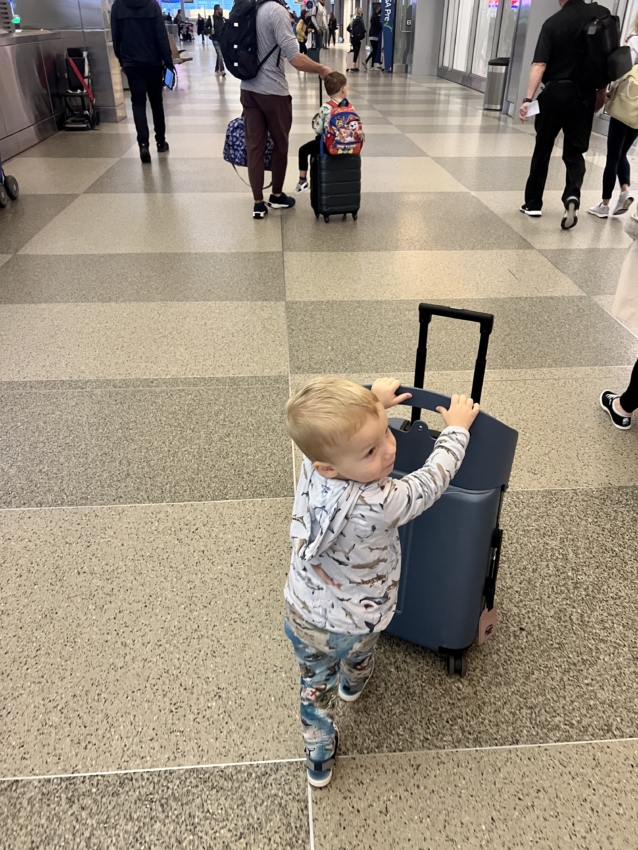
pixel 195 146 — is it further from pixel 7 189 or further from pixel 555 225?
pixel 555 225

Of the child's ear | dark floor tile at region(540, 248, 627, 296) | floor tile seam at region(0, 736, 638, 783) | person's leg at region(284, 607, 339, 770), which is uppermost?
the child's ear

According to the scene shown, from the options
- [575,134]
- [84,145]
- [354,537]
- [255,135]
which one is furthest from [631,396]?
[84,145]

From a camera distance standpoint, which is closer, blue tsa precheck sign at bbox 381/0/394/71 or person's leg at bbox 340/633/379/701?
person's leg at bbox 340/633/379/701

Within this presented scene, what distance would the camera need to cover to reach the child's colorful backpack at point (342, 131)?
588 centimetres

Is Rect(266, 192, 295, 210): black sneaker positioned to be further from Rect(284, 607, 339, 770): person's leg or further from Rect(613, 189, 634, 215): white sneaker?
Rect(284, 607, 339, 770): person's leg

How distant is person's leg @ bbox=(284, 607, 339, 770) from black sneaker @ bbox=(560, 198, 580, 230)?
5816 mm

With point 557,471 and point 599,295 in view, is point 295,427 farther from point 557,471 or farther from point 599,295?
point 599,295

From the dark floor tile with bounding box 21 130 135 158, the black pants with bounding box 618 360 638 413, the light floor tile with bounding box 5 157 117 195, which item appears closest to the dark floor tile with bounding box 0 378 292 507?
the black pants with bounding box 618 360 638 413

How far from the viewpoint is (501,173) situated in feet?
28.5

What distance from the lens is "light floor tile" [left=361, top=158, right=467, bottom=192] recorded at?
789cm

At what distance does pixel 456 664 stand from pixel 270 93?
5.56 meters

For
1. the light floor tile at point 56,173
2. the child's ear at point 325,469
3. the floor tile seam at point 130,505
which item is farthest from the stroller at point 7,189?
the child's ear at point 325,469

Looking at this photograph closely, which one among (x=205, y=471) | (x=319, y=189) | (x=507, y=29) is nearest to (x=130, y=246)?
(x=319, y=189)

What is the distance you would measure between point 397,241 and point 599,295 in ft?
6.47
